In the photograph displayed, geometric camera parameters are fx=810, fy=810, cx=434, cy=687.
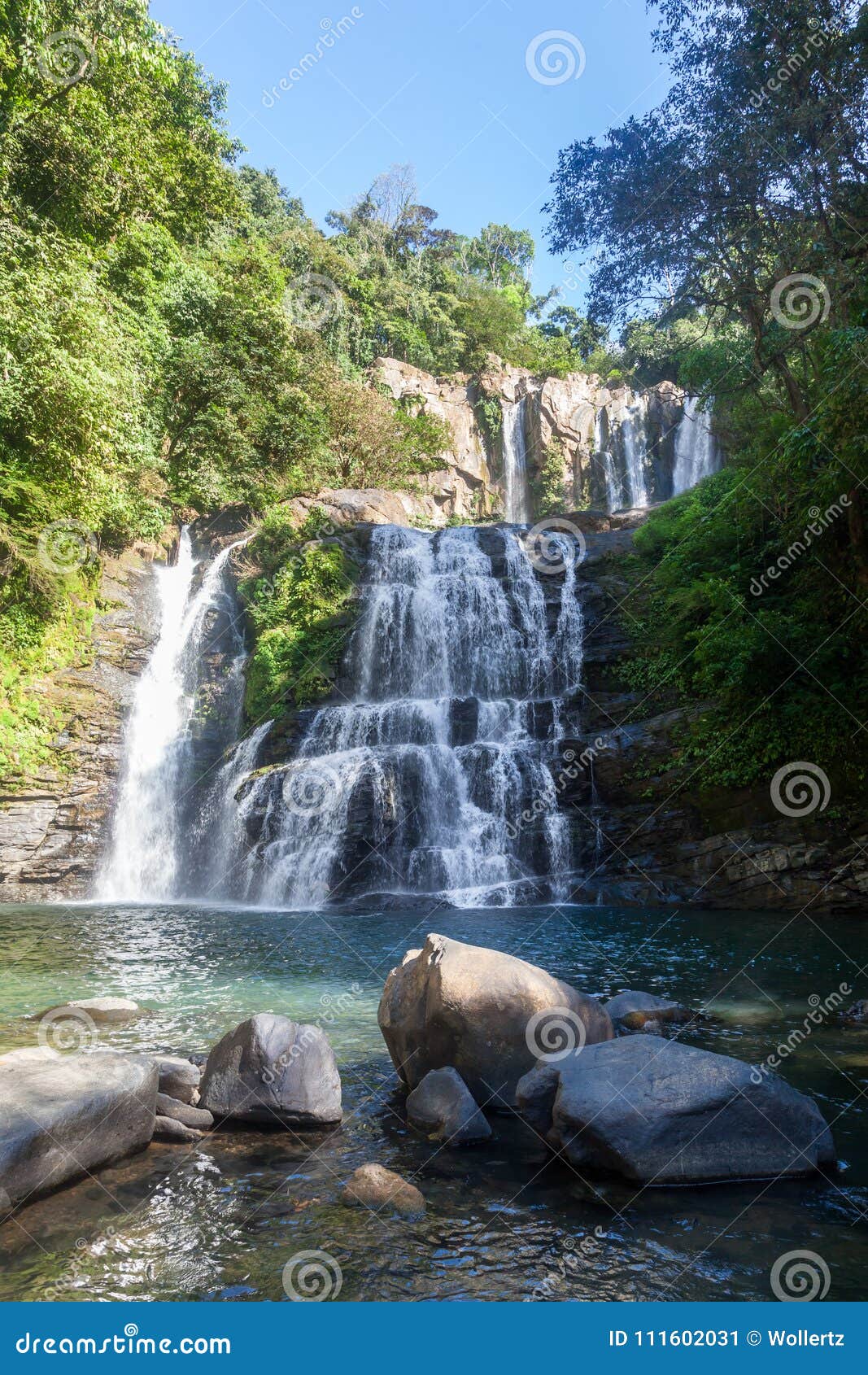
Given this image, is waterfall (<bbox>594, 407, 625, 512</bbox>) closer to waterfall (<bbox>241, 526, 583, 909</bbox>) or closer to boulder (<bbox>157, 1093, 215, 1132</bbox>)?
waterfall (<bbox>241, 526, 583, 909</bbox>)

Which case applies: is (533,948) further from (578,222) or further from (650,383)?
(650,383)

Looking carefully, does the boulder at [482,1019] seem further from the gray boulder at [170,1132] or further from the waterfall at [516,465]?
the waterfall at [516,465]

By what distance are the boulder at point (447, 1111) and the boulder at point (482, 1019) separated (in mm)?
203

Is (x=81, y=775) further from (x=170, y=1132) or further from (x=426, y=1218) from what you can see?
(x=426, y=1218)

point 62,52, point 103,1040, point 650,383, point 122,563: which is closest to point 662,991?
point 103,1040

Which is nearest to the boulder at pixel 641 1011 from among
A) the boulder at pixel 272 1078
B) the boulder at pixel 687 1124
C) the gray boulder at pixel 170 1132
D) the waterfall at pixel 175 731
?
the boulder at pixel 687 1124

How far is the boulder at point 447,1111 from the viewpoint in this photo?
444 cm

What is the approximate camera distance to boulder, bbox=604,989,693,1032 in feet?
20.7

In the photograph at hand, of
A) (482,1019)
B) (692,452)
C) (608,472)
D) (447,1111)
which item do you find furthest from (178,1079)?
(608,472)

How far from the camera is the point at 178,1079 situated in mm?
4957

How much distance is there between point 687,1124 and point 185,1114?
2752mm

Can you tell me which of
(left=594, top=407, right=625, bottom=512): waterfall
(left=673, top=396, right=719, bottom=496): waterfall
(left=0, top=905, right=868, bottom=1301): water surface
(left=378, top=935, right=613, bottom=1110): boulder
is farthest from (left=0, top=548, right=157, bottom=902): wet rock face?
(left=673, top=396, right=719, bottom=496): waterfall

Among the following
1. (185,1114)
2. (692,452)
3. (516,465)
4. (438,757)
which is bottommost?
(185,1114)

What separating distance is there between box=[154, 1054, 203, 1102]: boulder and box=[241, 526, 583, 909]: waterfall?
9.56 metres
